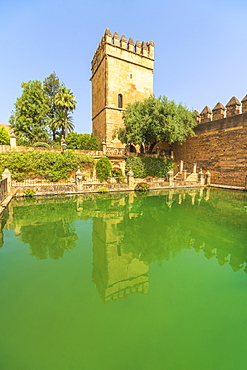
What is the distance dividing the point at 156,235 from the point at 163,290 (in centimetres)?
287

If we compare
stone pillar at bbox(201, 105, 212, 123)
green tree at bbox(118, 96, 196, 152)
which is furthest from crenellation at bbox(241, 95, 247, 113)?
green tree at bbox(118, 96, 196, 152)

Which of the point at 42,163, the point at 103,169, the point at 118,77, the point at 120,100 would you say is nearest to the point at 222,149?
the point at 103,169

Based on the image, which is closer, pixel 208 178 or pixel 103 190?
pixel 103 190

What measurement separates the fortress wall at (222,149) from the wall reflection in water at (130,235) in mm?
10082

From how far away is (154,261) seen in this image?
15.7 feet

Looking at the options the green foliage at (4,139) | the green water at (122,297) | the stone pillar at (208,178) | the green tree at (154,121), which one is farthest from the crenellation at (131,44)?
the green water at (122,297)

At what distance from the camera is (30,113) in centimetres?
2364

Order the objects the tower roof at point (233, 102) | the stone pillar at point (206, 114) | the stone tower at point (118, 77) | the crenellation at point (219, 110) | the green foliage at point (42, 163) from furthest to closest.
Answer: the stone tower at point (118, 77) < the stone pillar at point (206, 114) < the crenellation at point (219, 110) < the tower roof at point (233, 102) < the green foliage at point (42, 163)

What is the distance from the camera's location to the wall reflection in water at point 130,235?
4352 mm

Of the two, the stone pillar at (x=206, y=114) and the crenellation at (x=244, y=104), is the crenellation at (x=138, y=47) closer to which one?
the stone pillar at (x=206, y=114)

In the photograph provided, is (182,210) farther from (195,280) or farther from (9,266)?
(9,266)

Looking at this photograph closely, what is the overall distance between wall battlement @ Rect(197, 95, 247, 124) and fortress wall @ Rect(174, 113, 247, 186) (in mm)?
502

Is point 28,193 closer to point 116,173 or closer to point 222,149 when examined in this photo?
point 116,173

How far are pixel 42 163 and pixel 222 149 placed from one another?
18586 mm
